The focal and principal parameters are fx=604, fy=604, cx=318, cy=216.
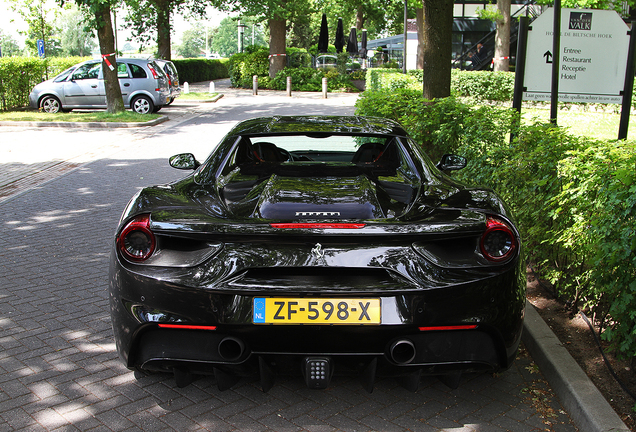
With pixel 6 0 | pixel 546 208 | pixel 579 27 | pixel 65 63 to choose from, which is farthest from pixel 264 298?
pixel 6 0

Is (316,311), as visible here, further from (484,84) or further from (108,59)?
(484,84)

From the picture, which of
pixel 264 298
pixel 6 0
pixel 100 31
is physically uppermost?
pixel 6 0

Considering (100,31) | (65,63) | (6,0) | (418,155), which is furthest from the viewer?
(6,0)

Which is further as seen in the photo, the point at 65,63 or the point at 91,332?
the point at 65,63

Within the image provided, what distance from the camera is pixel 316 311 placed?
8.87ft

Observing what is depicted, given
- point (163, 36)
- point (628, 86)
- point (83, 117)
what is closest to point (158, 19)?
point (163, 36)

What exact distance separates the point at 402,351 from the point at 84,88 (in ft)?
66.8

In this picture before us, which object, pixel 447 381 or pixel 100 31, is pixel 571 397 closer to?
pixel 447 381

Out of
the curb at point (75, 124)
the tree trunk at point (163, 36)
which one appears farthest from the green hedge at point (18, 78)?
the tree trunk at point (163, 36)

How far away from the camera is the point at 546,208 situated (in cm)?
446

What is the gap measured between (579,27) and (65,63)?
23.6 meters

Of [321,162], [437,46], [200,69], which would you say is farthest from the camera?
[200,69]

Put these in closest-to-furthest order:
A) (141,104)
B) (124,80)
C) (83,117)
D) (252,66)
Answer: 1. (83,117)
2. (124,80)
3. (141,104)
4. (252,66)

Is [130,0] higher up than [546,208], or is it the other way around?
[130,0]
